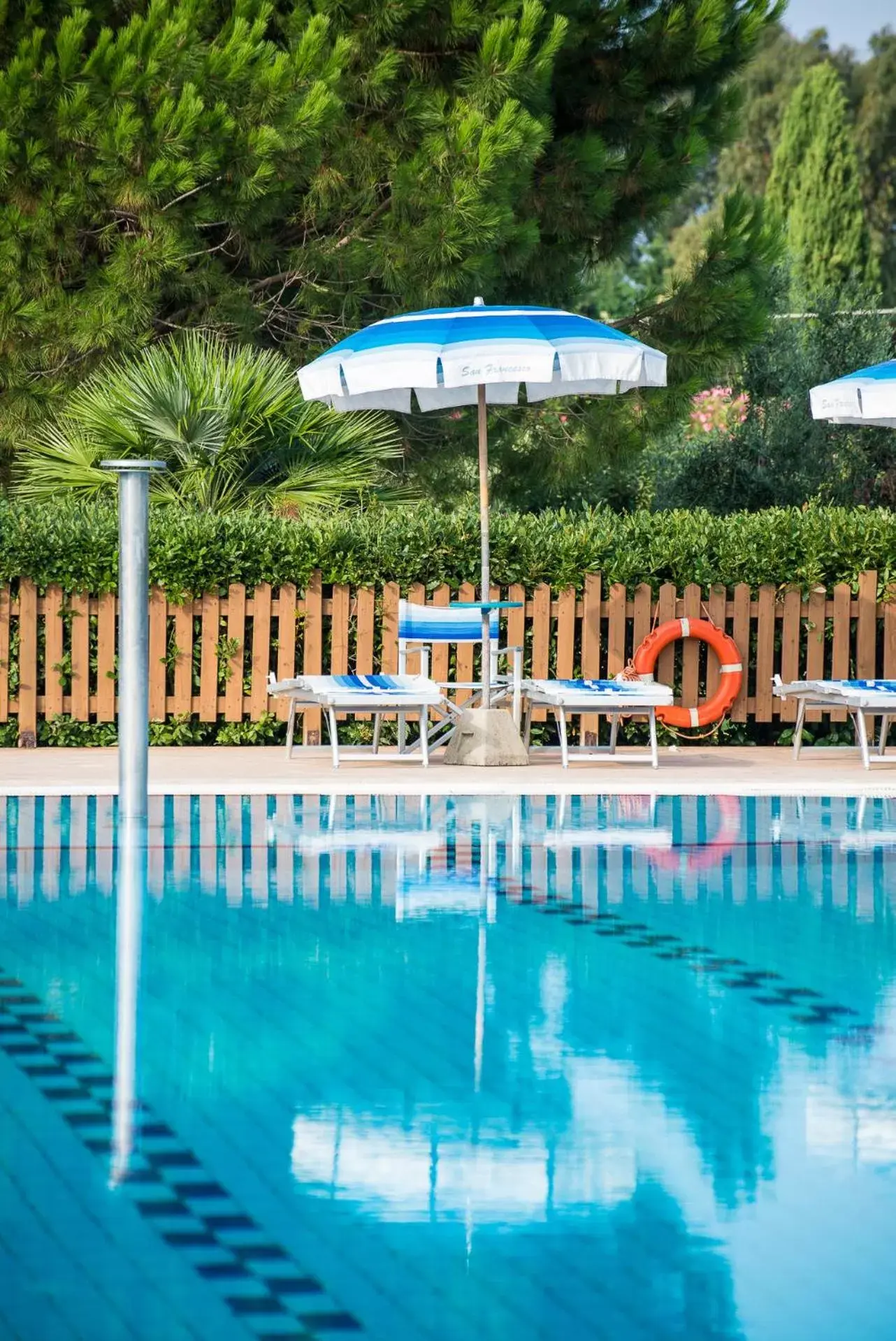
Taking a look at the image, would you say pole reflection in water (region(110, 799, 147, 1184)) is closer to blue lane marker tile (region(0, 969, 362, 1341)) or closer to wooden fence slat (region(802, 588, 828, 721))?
blue lane marker tile (region(0, 969, 362, 1341))

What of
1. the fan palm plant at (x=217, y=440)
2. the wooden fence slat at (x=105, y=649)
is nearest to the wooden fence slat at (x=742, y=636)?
the fan palm plant at (x=217, y=440)

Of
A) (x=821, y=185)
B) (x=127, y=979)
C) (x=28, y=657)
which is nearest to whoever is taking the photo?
(x=127, y=979)

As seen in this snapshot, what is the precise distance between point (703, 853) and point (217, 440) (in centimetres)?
623

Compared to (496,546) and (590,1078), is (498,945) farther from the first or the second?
(496,546)

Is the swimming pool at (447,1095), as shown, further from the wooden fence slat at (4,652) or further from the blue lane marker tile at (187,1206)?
the wooden fence slat at (4,652)

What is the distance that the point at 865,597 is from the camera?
12.6m

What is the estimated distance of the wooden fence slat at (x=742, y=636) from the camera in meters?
12.6

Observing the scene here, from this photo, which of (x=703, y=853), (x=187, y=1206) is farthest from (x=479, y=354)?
(x=187, y=1206)

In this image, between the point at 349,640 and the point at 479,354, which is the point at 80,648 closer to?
the point at 349,640

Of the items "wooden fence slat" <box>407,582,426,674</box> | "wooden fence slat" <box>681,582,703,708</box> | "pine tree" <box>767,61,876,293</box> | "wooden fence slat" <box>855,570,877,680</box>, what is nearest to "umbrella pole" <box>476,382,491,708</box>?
"wooden fence slat" <box>407,582,426,674</box>

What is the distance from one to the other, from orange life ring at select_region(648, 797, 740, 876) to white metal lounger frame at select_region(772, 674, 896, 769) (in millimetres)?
2146

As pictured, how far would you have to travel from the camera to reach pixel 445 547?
1249 cm

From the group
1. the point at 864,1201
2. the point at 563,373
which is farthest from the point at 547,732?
the point at 864,1201

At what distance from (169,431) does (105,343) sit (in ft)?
8.90
